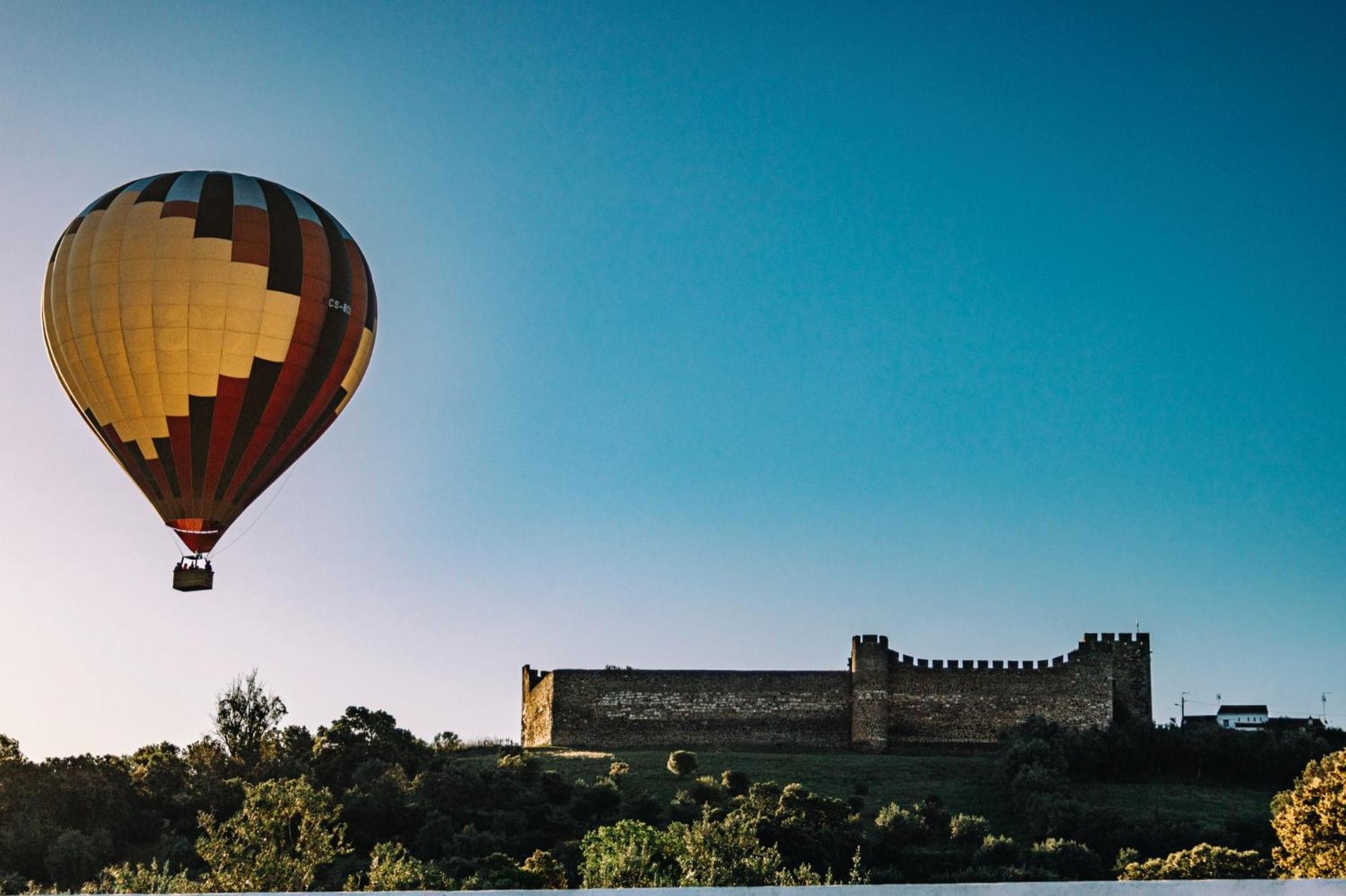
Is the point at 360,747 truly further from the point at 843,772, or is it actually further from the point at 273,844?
the point at 273,844

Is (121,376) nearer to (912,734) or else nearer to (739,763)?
(739,763)

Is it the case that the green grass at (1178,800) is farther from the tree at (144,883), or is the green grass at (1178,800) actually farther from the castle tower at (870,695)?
the tree at (144,883)

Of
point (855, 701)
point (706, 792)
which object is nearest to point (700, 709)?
point (855, 701)

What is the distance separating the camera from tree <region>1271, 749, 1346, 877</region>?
17.0m

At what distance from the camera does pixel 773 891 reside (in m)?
5.00

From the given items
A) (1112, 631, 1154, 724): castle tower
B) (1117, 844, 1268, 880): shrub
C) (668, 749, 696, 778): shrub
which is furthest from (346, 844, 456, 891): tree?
(1112, 631, 1154, 724): castle tower

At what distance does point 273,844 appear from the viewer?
1616cm

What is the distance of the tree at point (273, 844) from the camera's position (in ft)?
51.0

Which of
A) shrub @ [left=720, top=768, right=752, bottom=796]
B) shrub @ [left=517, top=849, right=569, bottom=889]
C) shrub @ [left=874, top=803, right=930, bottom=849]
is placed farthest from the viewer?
shrub @ [left=720, top=768, right=752, bottom=796]

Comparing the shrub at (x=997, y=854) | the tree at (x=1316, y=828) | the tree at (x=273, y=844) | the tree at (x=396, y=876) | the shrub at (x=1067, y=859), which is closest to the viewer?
the tree at (x=396, y=876)

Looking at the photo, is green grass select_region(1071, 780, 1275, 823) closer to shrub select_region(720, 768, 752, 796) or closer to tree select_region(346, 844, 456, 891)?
shrub select_region(720, 768, 752, 796)

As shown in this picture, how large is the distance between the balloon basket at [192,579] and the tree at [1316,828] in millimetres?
11738

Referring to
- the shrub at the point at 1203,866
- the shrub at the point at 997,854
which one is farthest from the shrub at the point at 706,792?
the shrub at the point at 1203,866

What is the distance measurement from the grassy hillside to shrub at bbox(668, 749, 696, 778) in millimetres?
196
